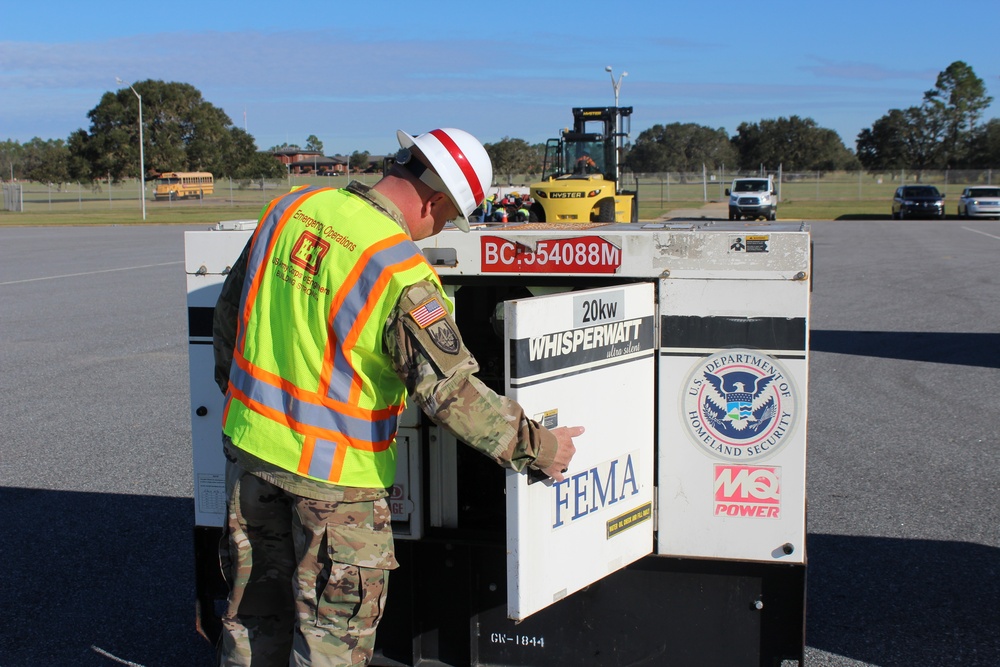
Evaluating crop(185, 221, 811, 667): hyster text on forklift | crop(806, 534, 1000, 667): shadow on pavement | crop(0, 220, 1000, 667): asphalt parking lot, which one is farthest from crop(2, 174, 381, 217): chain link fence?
crop(185, 221, 811, 667): hyster text on forklift

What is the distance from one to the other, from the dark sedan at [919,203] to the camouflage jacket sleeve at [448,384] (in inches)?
1668

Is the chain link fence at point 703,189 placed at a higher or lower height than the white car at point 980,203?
higher

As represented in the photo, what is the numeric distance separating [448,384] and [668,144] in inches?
3534

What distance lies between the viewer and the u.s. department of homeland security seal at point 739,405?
319 cm

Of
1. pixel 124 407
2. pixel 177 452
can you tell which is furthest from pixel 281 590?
pixel 124 407

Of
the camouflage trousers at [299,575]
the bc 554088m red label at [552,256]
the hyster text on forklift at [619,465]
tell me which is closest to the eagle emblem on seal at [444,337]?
the hyster text on forklift at [619,465]

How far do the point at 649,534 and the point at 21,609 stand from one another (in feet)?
9.02

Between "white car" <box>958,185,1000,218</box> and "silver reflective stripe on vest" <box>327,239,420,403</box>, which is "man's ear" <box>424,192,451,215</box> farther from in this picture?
"white car" <box>958,185,1000,218</box>

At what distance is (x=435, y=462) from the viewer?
3539mm

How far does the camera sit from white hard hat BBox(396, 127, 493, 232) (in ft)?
8.87

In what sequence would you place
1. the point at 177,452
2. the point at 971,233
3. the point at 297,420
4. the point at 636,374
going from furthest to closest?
the point at 971,233
the point at 177,452
the point at 636,374
the point at 297,420

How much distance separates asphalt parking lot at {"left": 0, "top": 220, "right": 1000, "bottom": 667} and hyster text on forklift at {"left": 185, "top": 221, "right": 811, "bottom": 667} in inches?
30.5

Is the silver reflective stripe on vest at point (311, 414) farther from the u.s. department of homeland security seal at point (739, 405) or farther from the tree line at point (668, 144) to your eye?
the tree line at point (668, 144)

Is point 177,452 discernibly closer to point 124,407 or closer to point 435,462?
point 124,407
